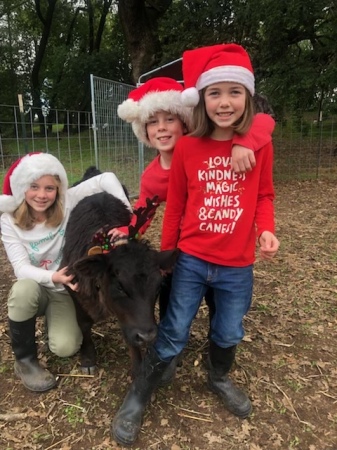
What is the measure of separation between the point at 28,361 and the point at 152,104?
208 centimetres

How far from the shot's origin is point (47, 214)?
3.19m

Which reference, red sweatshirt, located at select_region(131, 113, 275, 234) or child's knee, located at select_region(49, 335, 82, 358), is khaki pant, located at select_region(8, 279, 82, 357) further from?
red sweatshirt, located at select_region(131, 113, 275, 234)

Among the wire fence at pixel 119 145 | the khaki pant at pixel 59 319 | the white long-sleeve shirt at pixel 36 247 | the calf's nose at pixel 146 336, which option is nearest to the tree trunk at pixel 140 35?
the wire fence at pixel 119 145

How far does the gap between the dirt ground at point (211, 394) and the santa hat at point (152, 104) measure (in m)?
1.85

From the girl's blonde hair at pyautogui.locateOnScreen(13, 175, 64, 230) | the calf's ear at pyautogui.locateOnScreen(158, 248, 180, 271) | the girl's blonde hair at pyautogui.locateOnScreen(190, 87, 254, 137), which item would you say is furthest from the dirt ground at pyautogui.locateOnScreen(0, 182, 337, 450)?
the girl's blonde hair at pyautogui.locateOnScreen(190, 87, 254, 137)

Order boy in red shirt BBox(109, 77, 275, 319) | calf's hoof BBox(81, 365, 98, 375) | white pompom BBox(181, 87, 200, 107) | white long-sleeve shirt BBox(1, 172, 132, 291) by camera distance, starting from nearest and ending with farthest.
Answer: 1. white pompom BBox(181, 87, 200, 107)
2. boy in red shirt BBox(109, 77, 275, 319)
3. white long-sleeve shirt BBox(1, 172, 132, 291)
4. calf's hoof BBox(81, 365, 98, 375)

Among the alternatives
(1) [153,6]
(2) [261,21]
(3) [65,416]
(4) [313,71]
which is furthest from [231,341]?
(1) [153,6]

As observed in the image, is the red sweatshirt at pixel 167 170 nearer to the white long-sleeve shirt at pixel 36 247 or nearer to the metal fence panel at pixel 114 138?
the white long-sleeve shirt at pixel 36 247

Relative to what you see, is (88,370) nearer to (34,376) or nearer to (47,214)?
(34,376)

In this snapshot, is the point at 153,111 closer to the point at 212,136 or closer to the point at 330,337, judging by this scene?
the point at 212,136

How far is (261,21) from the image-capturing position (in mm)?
9664

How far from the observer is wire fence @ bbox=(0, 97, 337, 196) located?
7.55 metres

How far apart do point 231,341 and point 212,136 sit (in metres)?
1.33

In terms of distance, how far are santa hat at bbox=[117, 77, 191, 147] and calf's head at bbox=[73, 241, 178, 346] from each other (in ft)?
2.99
